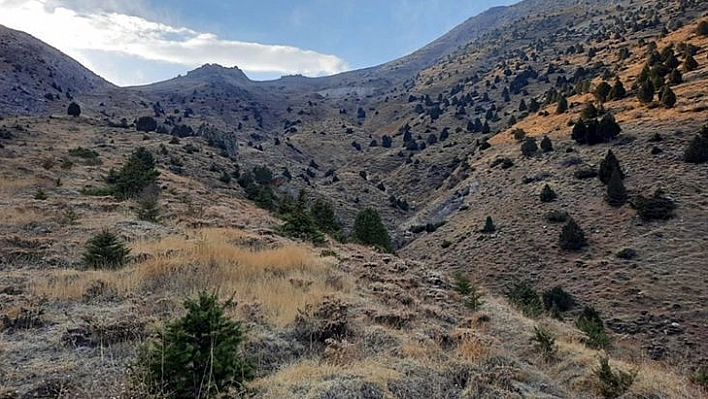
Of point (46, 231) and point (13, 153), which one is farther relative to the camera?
point (13, 153)

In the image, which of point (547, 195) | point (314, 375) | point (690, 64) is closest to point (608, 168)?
point (547, 195)

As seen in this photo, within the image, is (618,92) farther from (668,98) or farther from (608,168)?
(608,168)

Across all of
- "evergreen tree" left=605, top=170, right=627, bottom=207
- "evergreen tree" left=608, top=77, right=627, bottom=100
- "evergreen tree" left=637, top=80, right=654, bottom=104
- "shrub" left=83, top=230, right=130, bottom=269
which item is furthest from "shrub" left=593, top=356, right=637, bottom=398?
"evergreen tree" left=608, top=77, right=627, bottom=100

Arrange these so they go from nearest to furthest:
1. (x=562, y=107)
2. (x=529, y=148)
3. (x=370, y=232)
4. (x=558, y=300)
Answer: (x=558, y=300) < (x=370, y=232) < (x=529, y=148) < (x=562, y=107)

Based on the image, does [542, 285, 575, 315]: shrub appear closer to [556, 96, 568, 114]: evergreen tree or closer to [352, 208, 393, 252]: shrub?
[352, 208, 393, 252]: shrub

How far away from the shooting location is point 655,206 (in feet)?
91.9

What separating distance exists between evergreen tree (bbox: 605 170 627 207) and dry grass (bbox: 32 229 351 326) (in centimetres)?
2754

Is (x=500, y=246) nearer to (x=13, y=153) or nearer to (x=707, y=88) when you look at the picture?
(x=707, y=88)

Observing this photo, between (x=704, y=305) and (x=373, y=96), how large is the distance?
13021cm

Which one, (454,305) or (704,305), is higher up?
(454,305)

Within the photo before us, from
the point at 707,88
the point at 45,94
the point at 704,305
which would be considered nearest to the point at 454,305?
the point at 704,305

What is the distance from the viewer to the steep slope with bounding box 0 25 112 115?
66562 mm

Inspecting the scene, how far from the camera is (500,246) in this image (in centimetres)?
3234

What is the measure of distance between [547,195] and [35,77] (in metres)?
83.6
